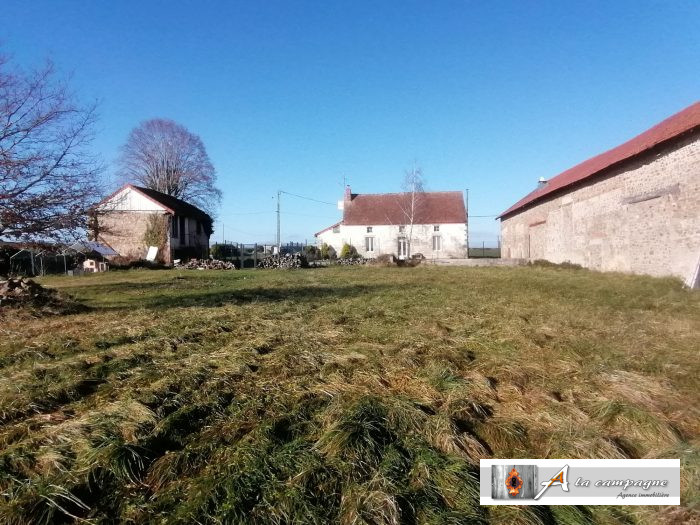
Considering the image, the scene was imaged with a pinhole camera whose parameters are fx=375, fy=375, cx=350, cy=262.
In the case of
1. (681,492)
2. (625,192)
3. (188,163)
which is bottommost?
(681,492)

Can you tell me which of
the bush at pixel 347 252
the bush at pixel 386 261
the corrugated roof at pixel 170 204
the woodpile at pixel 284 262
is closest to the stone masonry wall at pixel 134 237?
the corrugated roof at pixel 170 204

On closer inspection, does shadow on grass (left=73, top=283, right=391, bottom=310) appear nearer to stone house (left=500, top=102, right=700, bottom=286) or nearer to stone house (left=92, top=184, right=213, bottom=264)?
stone house (left=500, top=102, right=700, bottom=286)

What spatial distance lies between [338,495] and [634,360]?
13.3ft

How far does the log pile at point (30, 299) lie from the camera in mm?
8141

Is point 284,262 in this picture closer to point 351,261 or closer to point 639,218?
point 351,261

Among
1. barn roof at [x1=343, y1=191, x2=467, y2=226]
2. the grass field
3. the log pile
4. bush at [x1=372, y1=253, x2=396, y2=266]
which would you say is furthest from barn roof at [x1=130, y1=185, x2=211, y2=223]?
the grass field

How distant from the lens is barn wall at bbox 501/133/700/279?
1162cm

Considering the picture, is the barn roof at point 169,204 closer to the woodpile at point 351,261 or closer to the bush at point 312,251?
the bush at point 312,251

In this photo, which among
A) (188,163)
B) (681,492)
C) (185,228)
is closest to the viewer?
(681,492)

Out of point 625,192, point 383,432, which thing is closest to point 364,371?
point 383,432

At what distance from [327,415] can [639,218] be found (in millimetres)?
15962

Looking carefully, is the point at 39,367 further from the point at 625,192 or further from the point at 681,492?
the point at 625,192

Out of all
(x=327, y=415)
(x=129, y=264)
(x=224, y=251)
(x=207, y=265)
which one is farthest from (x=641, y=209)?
(x=224, y=251)

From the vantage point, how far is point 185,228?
3134 cm
